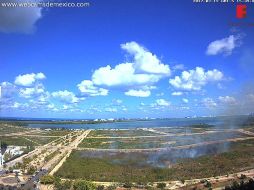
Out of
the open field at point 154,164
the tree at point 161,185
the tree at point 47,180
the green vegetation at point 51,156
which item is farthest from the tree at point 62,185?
the green vegetation at point 51,156

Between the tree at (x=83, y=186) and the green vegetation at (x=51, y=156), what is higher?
the green vegetation at (x=51, y=156)

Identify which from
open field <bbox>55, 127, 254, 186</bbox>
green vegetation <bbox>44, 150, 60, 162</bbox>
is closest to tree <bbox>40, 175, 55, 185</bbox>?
open field <bbox>55, 127, 254, 186</bbox>

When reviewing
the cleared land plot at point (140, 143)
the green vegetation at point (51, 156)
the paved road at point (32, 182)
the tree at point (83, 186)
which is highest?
the cleared land plot at point (140, 143)

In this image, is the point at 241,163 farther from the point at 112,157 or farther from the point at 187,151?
the point at 112,157

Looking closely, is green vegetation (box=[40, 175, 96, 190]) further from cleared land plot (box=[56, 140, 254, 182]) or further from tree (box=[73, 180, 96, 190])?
cleared land plot (box=[56, 140, 254, 182])

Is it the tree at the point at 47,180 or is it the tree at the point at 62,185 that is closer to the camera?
the tree at the point at 62,185

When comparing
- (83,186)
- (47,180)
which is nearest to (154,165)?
(47,180)

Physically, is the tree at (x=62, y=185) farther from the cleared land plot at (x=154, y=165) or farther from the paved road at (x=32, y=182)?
the cleared land plot at (x=154, y=165)

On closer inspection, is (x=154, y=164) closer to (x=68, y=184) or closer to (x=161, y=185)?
(x=161, y=185)
